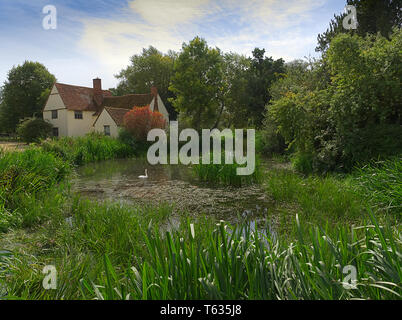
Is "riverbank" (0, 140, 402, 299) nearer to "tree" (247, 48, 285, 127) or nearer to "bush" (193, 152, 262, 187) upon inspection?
"bush" (193, 152, 262, 187)

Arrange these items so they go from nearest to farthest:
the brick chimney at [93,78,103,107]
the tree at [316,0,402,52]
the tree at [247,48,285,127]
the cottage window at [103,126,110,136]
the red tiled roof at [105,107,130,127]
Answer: the tree at [316,0,402,52], the tree at [247,48,285,127], the red tiled roof at [105,107,130,127], the cottage window at [103,126,110,136], the brick chimney at [93,78,103,107]

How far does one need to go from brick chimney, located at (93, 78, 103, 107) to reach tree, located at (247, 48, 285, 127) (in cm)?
1801

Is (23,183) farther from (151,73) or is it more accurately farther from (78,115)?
(151,73)

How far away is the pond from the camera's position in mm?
6391

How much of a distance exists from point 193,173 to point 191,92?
19.0 m

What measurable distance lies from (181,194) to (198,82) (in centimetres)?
2187

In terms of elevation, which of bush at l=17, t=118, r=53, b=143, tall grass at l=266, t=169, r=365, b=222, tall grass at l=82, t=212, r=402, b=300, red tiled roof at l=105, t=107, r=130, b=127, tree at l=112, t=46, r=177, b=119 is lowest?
tall grass at l=266, t=169, r=365, b=222

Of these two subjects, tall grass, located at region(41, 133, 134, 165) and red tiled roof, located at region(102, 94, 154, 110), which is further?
red tiled roof, located at region(102, 94, 154, 110)

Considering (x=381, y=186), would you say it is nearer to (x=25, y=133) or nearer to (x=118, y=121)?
(x=118, y=121)

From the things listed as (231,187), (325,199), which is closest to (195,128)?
(231,187)

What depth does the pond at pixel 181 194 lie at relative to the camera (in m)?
6.39

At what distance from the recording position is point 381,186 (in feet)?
17.5
